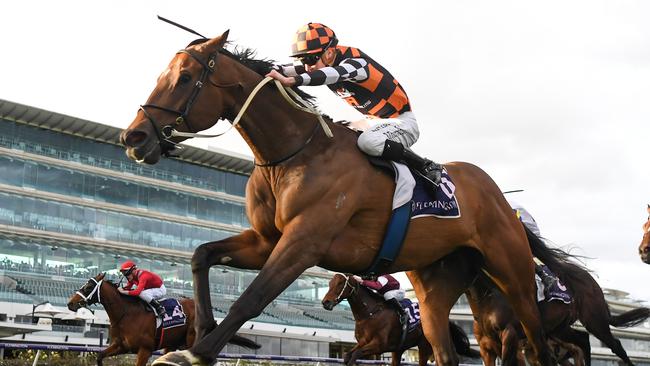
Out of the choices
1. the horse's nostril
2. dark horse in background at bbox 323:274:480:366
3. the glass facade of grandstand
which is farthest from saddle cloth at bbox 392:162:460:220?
the glass facade of grandstand

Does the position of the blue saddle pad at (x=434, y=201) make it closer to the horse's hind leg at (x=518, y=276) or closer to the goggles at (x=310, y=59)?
the horse's hind leg at (x=518, y=276)

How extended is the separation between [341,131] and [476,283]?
8.45 feet

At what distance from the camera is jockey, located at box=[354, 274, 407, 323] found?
14688 millimetres

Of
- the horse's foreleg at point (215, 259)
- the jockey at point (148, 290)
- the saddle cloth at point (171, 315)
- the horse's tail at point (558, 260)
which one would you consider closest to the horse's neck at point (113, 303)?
the jockey at point (148, 290)

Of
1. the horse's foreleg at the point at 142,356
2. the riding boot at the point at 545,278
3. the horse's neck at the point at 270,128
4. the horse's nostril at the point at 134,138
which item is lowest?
the horse's foreleg at the point at 142,356

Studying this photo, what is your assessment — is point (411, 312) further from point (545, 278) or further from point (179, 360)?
point (179, 360)

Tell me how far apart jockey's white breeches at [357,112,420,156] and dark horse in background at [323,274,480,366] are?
8314mm

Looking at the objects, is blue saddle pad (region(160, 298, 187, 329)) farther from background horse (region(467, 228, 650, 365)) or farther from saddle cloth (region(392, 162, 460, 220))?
saddle cloth (region(392, 162, 460, 220))

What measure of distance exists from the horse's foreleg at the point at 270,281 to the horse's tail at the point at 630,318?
325 inches

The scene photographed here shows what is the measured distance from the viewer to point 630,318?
11992 mm

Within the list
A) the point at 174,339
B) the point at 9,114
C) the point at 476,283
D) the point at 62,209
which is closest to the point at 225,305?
the point at 62,209

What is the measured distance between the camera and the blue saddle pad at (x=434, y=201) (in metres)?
5.73

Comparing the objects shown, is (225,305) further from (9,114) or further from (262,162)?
(262,162)

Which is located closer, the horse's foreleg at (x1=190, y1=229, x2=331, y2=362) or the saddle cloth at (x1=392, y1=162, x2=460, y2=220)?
the horse's foreleg at (x1=190, y1=229, x2=331, y2=362)
